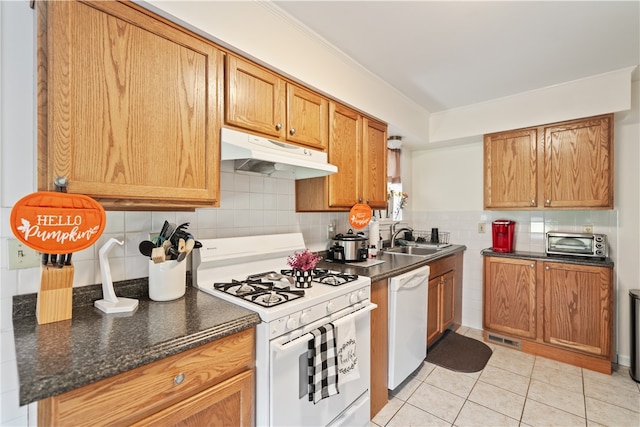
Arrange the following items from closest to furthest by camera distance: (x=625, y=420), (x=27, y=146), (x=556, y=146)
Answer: (x=27, y=146)
(x=625, y=420)
(x=556, y=146)

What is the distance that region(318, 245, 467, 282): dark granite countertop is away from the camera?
1923mm

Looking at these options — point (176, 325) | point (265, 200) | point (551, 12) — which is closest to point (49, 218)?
point (176, 325)

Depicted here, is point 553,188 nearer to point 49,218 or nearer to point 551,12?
point 551,12

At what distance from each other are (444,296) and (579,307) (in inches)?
41.7

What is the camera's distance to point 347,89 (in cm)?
215

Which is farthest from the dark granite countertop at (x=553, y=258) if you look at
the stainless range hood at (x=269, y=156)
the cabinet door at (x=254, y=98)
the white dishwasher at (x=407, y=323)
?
the cabinet door at (x=254, y=98)

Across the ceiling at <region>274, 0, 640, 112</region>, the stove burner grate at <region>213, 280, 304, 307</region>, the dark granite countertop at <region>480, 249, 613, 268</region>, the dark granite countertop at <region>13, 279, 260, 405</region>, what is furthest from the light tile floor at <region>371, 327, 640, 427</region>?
the ceiling at <region>274, 0, 640, 112</region>

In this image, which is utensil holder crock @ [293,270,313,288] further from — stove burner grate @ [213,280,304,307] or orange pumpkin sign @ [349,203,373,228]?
orange pumpkin sign @ [349,203,373,228]

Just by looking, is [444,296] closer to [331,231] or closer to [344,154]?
[331,231]

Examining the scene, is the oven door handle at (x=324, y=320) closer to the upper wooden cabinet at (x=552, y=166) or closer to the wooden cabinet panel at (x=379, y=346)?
the wooden cabinet panel at (x=379, y=346)

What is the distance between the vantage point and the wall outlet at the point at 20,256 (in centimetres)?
112

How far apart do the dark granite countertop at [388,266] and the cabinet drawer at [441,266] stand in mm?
59

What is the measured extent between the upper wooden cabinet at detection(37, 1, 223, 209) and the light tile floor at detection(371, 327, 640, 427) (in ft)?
6.21

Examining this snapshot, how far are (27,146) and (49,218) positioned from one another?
466 millimetres
